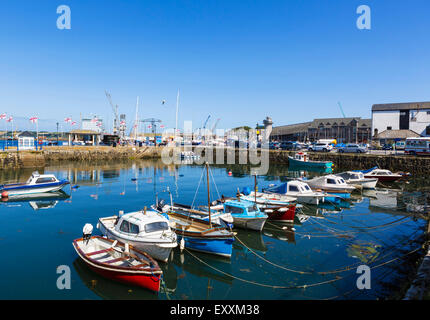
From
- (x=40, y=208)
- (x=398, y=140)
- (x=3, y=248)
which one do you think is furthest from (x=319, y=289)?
(x=398, y=140)

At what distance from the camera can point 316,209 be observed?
94.2 ft

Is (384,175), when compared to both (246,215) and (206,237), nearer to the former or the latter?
(246,215)

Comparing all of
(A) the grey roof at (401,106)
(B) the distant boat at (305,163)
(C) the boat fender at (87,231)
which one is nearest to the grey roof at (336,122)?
(A) the grey roof at (401,106)

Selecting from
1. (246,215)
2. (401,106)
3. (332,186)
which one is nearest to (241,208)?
(246,215)

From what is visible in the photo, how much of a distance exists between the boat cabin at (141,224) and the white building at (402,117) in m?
97.6

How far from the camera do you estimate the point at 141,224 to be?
1579cm

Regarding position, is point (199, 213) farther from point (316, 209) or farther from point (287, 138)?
point (287, 138)

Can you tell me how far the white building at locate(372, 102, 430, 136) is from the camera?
288 ft

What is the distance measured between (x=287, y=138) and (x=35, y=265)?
11913 cm

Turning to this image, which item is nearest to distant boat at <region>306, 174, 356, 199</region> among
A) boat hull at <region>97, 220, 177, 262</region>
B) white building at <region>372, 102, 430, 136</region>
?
boat hull at <region>97, 220, 177, 262</region>

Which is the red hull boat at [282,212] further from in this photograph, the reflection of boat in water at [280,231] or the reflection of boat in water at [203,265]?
the reflection of boat in water at [203,265]

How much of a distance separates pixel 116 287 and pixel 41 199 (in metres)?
26.2

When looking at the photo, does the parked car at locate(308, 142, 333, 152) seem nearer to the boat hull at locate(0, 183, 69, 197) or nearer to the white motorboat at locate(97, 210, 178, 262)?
the boat hull at locate(0, 183, 69, 197)

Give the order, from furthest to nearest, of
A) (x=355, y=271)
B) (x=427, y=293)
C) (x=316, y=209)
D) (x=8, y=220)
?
(x=316, y=209), (x=8, y=220), (x=355, y=271), (x=427, y=293)
